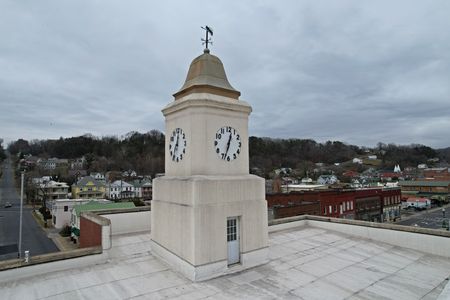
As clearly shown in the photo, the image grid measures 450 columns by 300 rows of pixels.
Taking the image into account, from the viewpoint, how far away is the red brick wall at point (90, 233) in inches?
366

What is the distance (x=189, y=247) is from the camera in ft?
24.3

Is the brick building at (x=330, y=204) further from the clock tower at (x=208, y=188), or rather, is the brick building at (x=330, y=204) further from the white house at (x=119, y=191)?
the white house at (x=119, y=191)

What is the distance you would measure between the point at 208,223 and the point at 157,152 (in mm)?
112486

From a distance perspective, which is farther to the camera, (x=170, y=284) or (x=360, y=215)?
(x=360, y=215)

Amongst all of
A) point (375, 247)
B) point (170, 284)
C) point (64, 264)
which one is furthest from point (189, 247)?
point (375, 247)

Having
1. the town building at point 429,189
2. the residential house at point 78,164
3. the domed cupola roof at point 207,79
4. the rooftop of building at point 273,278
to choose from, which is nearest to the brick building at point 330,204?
the rooftop of building at point 273,278

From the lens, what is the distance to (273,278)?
7.71 m

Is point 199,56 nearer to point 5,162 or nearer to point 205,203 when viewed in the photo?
point 205,203

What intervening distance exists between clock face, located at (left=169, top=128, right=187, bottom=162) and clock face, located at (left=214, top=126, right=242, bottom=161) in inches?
37.1

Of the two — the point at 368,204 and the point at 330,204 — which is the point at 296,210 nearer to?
the point at 330,204

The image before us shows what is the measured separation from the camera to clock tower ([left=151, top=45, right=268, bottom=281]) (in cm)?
746

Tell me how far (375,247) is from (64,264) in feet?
34.3

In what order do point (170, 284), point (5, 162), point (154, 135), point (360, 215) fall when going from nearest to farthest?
point (170, 284), point (360, 215), point (154, 135), point (5, 162)

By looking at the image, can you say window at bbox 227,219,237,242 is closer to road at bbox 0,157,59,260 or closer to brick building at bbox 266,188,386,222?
brick building at bbox 266,188,386,222
